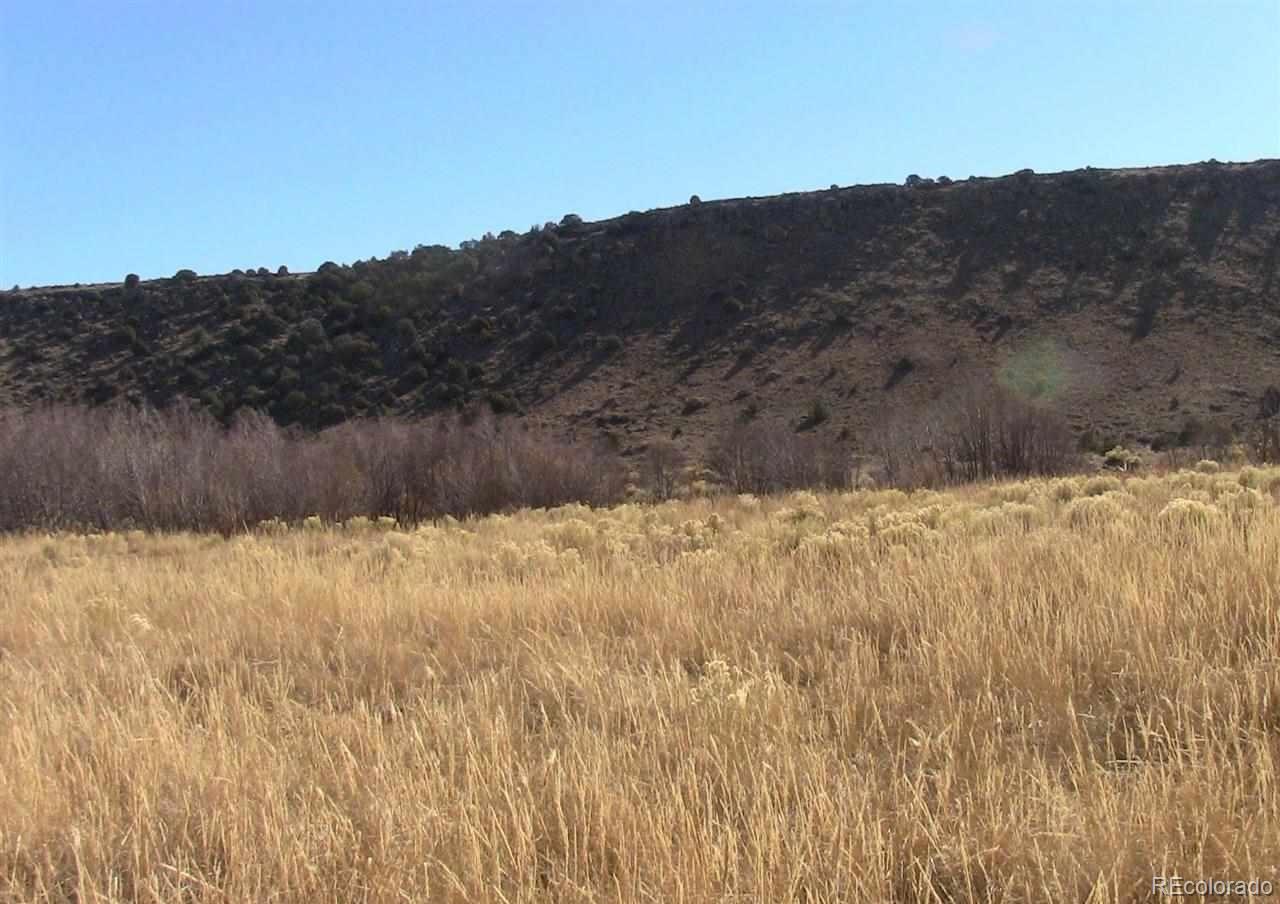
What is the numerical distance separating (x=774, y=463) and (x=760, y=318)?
18467 mm

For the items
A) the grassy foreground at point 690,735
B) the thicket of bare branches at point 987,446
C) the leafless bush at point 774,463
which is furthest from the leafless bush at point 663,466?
the grassy foreground at point 690,735

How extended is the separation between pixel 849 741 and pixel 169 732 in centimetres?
287

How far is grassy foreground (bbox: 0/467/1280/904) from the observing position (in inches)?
108

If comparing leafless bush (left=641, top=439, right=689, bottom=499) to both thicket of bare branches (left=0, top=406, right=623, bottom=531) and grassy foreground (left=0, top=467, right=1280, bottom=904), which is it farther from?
grassy foreground (left=0, top=467, right=1280, bottom=904)

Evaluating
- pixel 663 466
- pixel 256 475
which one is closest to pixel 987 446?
pixel 663 466

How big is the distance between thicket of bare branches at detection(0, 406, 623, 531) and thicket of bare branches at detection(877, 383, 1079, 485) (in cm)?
862

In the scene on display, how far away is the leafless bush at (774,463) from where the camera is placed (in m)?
27.7

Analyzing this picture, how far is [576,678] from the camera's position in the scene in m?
4.55

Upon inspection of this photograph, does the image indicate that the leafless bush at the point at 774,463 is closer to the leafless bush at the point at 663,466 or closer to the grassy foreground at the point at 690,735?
the leafless bush at the point at 663,466

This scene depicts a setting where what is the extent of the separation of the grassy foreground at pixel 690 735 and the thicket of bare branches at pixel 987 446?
1854cm

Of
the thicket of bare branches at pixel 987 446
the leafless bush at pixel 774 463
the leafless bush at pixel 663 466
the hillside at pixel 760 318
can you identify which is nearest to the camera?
the thicket of bare branches at pixel 987 446

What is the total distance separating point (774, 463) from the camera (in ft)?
92.3

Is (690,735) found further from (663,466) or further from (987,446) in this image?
(663,466)

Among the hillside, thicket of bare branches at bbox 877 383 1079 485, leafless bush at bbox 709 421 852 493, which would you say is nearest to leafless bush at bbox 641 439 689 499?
leafless bush at bbox 709 421 852 493
